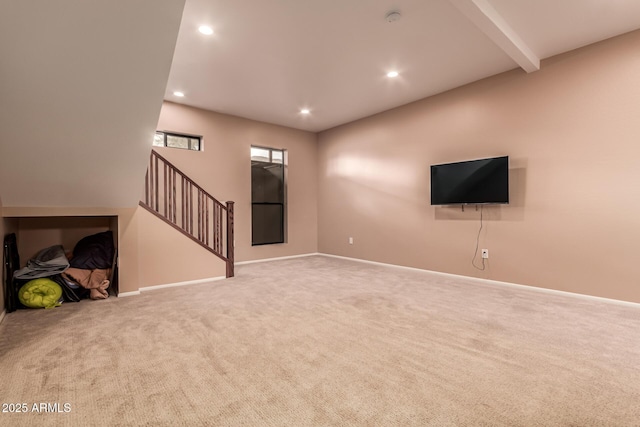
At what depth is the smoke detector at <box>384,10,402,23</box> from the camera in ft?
8.93

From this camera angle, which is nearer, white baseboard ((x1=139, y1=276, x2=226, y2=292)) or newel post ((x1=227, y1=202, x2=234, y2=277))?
white baseboard ((x1=139, y1=276, x2=226, y2=292))

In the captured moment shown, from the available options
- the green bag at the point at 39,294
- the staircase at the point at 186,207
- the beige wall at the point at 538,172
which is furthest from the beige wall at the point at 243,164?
the green bag at the point at 39,294

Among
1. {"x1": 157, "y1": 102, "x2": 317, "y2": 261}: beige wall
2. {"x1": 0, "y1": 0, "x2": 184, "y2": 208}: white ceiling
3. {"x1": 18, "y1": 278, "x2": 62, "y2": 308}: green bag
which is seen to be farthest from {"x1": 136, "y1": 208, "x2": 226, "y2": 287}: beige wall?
{"x1": 157, "y1": 102, "x2": 317, "y2": 261}: beige wall

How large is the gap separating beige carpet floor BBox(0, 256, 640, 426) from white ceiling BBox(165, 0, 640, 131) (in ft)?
9.07

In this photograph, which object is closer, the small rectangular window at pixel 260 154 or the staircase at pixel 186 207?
the staircase at pixel 186 207

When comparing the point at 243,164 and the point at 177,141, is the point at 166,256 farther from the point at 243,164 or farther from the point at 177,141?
the point at 243,164

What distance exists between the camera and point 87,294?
11.3 feet

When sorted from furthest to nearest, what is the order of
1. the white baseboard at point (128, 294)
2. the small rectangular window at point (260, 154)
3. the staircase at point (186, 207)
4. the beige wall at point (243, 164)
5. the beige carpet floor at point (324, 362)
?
the small rectangular window at point (260, 154), the beige wall at point (243, 164), the staircase at point (186, 207), the white baseboard at point (128, 294), the beige carpet floor at point (324, 362)

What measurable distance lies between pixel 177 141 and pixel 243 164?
1.22 m

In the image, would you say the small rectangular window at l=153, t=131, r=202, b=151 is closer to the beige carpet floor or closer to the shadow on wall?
the beige carpet floor

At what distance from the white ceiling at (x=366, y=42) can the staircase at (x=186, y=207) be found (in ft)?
4.28

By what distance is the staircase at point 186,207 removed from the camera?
14.4 ft

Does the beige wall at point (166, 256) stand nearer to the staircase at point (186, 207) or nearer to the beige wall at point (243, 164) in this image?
the staircase at point (186, 207)

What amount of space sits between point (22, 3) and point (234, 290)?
310 centimetres
